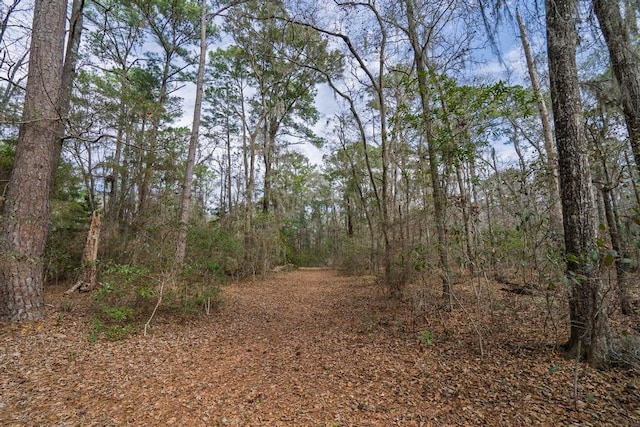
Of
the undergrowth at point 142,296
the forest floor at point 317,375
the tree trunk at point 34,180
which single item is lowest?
the forest floor at point 317,375

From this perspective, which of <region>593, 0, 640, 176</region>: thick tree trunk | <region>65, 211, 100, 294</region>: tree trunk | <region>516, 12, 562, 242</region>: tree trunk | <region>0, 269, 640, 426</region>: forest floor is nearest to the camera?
<region>0, 269, 640, 426</region>: forest floor

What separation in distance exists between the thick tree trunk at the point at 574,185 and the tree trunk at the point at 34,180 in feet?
21.9

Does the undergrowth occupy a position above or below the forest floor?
above

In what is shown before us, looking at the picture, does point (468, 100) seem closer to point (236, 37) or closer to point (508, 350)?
point (508, 350)

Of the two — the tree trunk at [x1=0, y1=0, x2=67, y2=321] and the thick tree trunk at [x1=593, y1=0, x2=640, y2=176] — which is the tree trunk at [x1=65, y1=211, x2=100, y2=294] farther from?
the thick tree trunk at [x1=593, y1=0, x2=640, y2=176]

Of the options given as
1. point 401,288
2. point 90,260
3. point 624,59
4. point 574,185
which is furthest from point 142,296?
point 624,59

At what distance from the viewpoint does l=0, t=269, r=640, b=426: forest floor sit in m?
2.20

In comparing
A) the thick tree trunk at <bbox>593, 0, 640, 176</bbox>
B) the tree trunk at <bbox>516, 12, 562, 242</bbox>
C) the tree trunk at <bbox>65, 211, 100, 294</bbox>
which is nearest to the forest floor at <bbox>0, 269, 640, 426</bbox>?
the tree trunk at <bbox>516, 12, 562, 242</bbox>

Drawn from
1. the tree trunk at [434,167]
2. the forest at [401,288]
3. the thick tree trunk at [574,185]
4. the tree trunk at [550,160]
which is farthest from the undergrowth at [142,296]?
the tree trunk at [550,160]

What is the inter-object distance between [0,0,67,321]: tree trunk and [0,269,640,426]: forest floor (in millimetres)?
462

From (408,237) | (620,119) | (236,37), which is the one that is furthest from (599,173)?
(236,37)

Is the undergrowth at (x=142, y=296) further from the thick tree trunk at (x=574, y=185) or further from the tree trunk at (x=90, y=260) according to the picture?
the thick tree trunk at (x=574, y=185)

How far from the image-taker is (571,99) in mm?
2748

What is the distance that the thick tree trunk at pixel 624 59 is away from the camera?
10.5 feet
